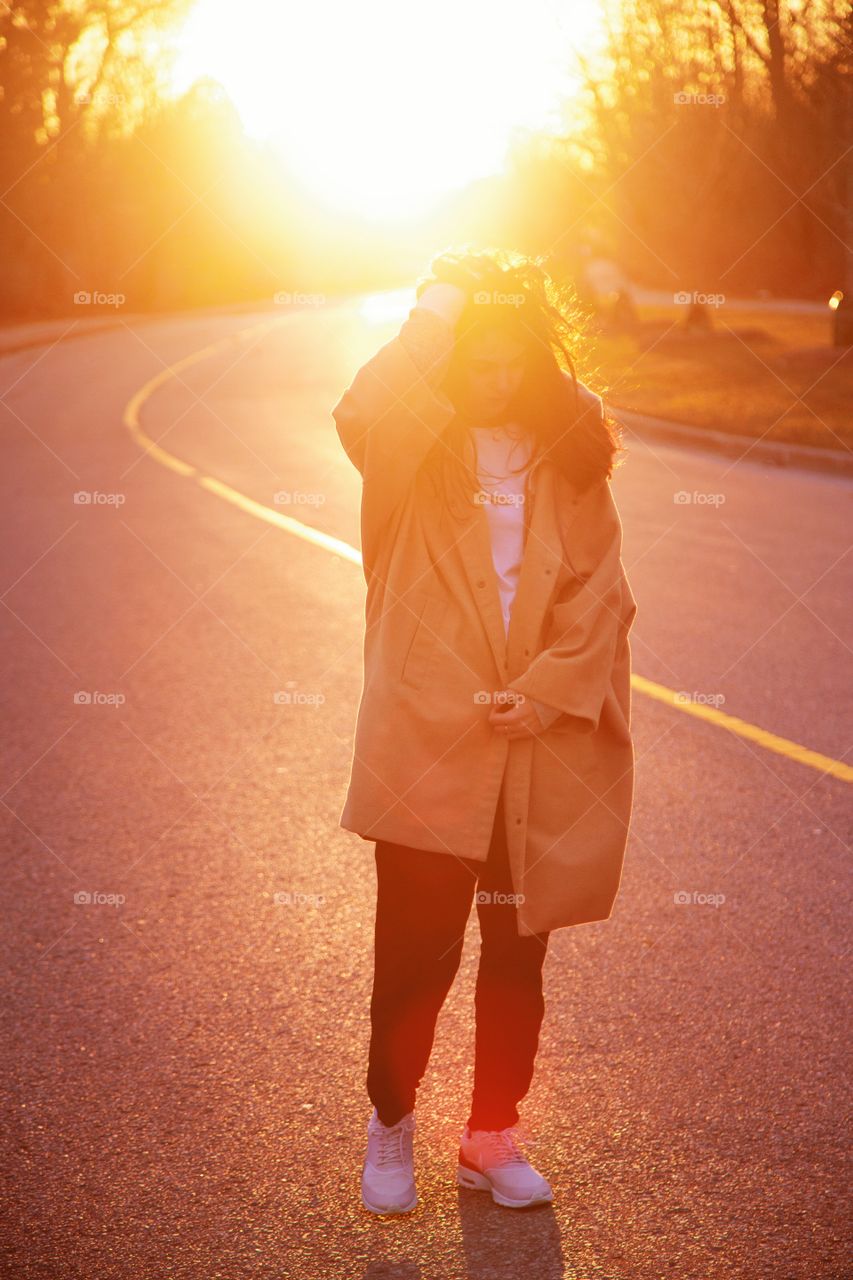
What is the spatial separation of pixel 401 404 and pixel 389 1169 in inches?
67.2

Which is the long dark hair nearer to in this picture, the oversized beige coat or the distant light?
the oversized beige coat

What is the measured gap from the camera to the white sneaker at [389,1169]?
309cm

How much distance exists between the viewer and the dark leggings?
310cm

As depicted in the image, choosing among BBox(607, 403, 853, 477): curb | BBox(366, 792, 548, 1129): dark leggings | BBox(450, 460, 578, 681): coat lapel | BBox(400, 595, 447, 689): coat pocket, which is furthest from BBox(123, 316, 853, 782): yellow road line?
BBox(607, 403, 853, 477): curb

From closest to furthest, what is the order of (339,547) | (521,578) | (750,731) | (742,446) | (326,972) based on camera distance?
(521,578), (326,972), (750,731), (339,547), (742,446)

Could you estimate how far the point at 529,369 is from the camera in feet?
10.1

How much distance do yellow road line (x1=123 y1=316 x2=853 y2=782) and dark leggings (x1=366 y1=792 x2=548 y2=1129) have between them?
3.04 meters

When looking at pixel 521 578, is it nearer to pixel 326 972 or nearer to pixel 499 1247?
pixel 499 1247

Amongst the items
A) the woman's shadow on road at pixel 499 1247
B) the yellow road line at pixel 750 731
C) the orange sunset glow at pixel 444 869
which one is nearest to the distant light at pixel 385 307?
the orange sunset glow at pixel 444 869

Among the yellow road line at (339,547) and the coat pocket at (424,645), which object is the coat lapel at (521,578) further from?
the yellow road line at (339,547)

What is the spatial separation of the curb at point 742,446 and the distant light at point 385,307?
17.7 meters

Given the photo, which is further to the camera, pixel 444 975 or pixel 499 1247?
pixel 444 975

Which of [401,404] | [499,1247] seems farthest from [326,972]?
[401,404]

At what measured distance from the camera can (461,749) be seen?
305cm
